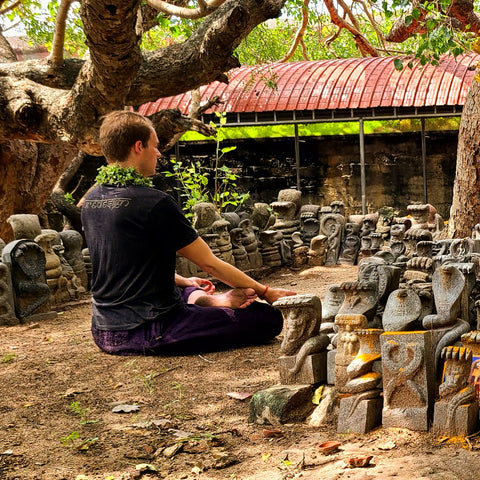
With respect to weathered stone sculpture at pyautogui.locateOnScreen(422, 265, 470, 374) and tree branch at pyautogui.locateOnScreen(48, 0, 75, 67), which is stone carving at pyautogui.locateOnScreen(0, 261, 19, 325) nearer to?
tree branch at pyautogui.locateOnScreen(48, 0, 75, 67)

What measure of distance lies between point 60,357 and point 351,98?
9.83 metres

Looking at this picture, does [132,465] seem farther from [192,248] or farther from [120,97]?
[120,97]

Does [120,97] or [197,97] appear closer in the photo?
[120,97]

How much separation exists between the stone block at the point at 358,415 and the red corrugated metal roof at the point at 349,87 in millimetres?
9792

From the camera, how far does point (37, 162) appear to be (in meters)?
9.60

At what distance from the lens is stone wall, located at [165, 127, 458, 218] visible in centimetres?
1410

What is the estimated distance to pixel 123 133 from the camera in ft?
14.4

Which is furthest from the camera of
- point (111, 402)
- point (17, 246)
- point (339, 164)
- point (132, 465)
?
point (339, 164)

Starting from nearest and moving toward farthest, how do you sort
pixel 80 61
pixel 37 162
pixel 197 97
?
pixel 80 61 < pixel 37 162 < pixel 197 97

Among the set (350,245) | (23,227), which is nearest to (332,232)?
(350,245)

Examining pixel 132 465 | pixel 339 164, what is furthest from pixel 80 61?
pixel 339 164

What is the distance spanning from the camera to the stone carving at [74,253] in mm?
7625

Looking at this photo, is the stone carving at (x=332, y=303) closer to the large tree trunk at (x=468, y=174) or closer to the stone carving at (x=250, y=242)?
the large tree trunk at (x=468, y=174)

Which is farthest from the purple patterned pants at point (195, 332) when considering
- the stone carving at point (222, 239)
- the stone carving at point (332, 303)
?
the stone carving at point (222, 239)
